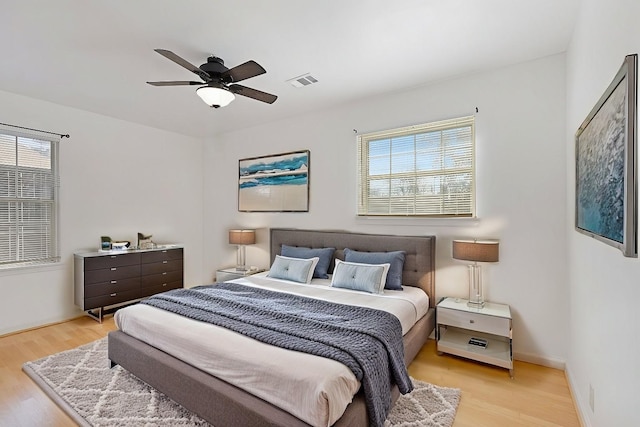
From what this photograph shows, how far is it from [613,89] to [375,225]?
2.61 m

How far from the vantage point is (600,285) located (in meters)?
1.74

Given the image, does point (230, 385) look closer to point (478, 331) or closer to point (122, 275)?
point (478, 331)

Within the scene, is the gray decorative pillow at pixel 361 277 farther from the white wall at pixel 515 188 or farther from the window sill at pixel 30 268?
the window sill at pixel 30 268

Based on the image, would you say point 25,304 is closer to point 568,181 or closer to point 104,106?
point 104,106

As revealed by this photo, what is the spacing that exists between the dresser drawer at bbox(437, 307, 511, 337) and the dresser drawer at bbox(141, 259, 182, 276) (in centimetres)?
387

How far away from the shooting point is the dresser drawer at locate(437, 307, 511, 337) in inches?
106

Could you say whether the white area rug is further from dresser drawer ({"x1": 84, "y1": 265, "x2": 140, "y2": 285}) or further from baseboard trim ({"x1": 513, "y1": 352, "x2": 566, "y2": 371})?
dresser drawer ({"x1": 84, "y1": 265, "x2": 140, "y2": 285})

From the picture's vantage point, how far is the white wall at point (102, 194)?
3742mm

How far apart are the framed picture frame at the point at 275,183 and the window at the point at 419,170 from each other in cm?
91

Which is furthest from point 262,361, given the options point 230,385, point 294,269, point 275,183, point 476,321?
point 275,183

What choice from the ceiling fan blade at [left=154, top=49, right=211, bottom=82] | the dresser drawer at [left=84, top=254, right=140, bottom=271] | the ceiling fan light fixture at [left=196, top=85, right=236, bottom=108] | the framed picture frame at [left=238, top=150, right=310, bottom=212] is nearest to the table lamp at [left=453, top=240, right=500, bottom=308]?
the framed picture frame at [left=238, top=150, right=310, bottom=212]

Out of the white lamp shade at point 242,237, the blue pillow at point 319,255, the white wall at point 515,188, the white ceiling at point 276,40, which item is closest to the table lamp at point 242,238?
the white lamp shade at point 242,237

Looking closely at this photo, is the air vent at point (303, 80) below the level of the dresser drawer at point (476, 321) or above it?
above

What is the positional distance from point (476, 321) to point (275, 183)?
10.5 feet
